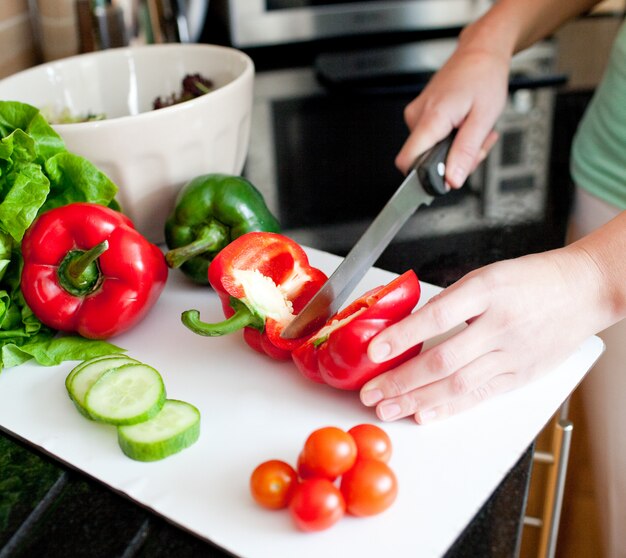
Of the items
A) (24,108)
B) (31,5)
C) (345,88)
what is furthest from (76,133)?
(345,88)

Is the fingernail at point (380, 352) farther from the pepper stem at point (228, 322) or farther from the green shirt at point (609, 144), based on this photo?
the green shirt at point (609, 144)

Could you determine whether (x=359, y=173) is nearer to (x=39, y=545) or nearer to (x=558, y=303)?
(x=558, y=303)

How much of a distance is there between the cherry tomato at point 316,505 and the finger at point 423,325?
0.15 meters

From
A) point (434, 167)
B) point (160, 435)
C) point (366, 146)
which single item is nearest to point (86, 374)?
point (160, 435)

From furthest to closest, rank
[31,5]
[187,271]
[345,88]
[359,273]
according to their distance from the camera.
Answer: [345,88] → [31,5] → [187,271] → [359,273]

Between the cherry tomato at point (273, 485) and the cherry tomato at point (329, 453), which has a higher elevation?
the cherry tomato at point (329, 453)

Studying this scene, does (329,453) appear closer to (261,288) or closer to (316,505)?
(316,505)

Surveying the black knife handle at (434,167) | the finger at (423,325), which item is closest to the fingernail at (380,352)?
the finger at (423,325)

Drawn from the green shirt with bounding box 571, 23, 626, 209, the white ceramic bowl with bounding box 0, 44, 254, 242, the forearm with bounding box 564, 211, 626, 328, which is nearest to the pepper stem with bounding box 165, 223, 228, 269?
the white ceramic bowl with bounding box 0, 44, 254, 242

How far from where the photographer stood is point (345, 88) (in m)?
1.70

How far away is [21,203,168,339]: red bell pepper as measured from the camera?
934 millimetres

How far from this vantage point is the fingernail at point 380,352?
2.54ft

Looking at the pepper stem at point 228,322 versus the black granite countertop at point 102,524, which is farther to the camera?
the pepper stem at point 228,322

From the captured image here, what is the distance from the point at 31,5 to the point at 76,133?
0.64m
